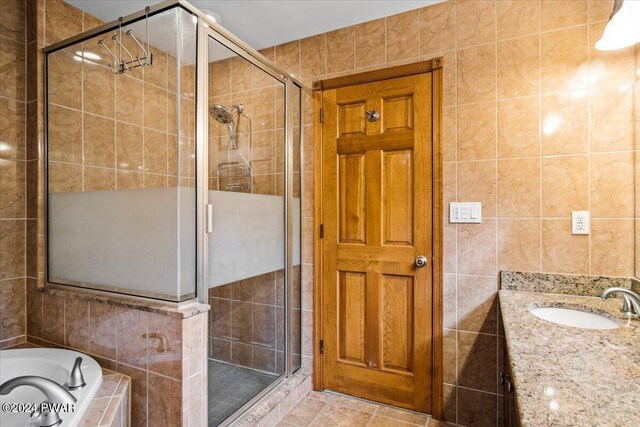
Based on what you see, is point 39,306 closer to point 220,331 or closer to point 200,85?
point 220,331

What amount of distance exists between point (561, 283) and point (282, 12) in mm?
2198

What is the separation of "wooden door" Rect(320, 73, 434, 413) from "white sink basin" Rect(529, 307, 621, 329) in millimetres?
607

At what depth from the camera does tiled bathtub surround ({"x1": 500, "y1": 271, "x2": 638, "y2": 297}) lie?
1.64m

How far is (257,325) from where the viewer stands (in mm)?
2238

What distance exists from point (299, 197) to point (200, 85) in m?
1.05

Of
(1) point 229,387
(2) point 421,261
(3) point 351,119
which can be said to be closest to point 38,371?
(1) point 229,387

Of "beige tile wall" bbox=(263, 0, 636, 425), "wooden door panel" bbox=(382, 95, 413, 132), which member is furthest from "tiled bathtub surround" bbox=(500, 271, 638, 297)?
"wooden door panel" bbox=(382, 95, 413, 132)

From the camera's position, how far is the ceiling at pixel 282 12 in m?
1.96

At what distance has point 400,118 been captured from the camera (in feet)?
6.88

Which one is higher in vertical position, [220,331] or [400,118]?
[400,118]

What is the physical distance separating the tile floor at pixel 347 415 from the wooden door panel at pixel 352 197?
1.05m

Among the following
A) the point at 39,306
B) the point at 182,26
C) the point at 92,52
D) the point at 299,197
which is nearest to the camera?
the point at 182,26

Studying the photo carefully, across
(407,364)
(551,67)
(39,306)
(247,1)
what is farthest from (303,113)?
(39,306)

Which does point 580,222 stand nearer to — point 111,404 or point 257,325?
point 257,325
